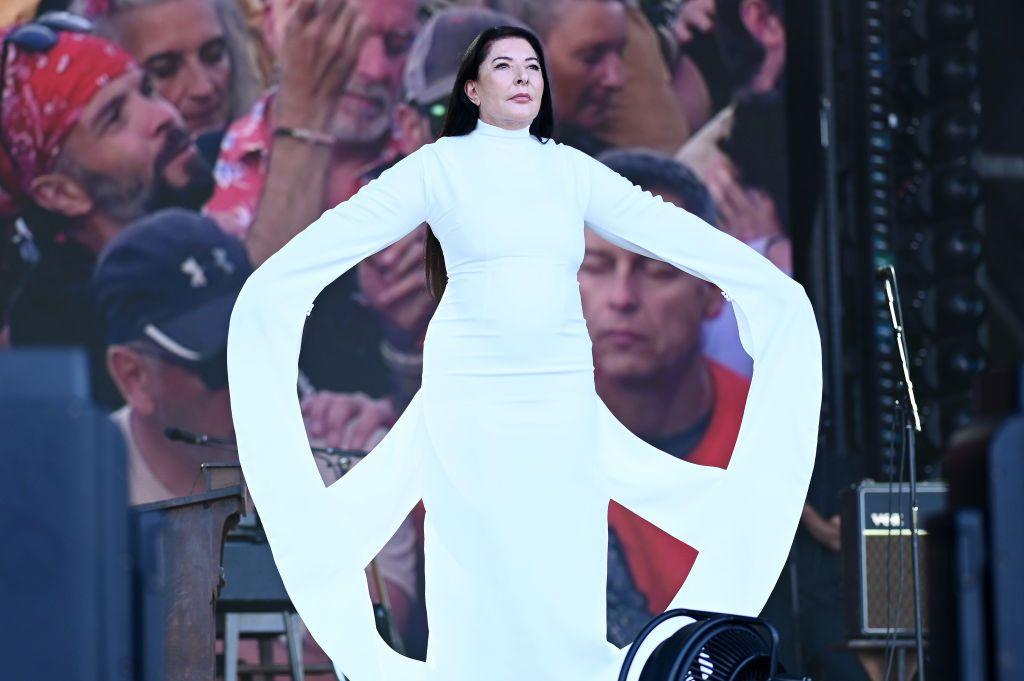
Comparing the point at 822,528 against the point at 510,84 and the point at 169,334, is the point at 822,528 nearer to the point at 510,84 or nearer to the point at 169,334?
the point at 169,334

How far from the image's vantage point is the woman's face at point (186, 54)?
6426 millimetres

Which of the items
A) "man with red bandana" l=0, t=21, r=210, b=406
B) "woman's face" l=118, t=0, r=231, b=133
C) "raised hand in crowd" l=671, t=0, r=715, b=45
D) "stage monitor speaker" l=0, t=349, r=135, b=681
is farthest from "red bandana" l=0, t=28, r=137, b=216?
"stage monitor speaker" l=0, t=349, r=135, b=681

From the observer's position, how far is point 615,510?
6.81m

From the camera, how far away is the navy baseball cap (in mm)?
6320

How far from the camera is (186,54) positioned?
21.3 ft

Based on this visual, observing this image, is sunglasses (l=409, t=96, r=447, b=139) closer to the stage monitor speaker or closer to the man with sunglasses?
the man with sunglasses

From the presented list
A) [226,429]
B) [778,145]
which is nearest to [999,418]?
[226,429]

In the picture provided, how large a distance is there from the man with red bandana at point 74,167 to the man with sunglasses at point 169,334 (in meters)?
0.08

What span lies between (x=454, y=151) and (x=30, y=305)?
3.39m

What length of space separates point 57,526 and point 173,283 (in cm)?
504

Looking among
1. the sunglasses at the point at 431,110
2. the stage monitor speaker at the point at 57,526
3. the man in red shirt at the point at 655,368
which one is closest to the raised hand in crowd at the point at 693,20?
the man in red shirt at the point at 655,368

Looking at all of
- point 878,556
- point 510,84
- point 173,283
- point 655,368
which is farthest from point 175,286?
point 510,84

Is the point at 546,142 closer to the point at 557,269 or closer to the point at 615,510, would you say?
the point at 557,269

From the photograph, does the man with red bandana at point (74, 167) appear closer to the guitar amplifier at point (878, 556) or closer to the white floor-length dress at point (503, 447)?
the guitar amplifier at point (878, 556)
